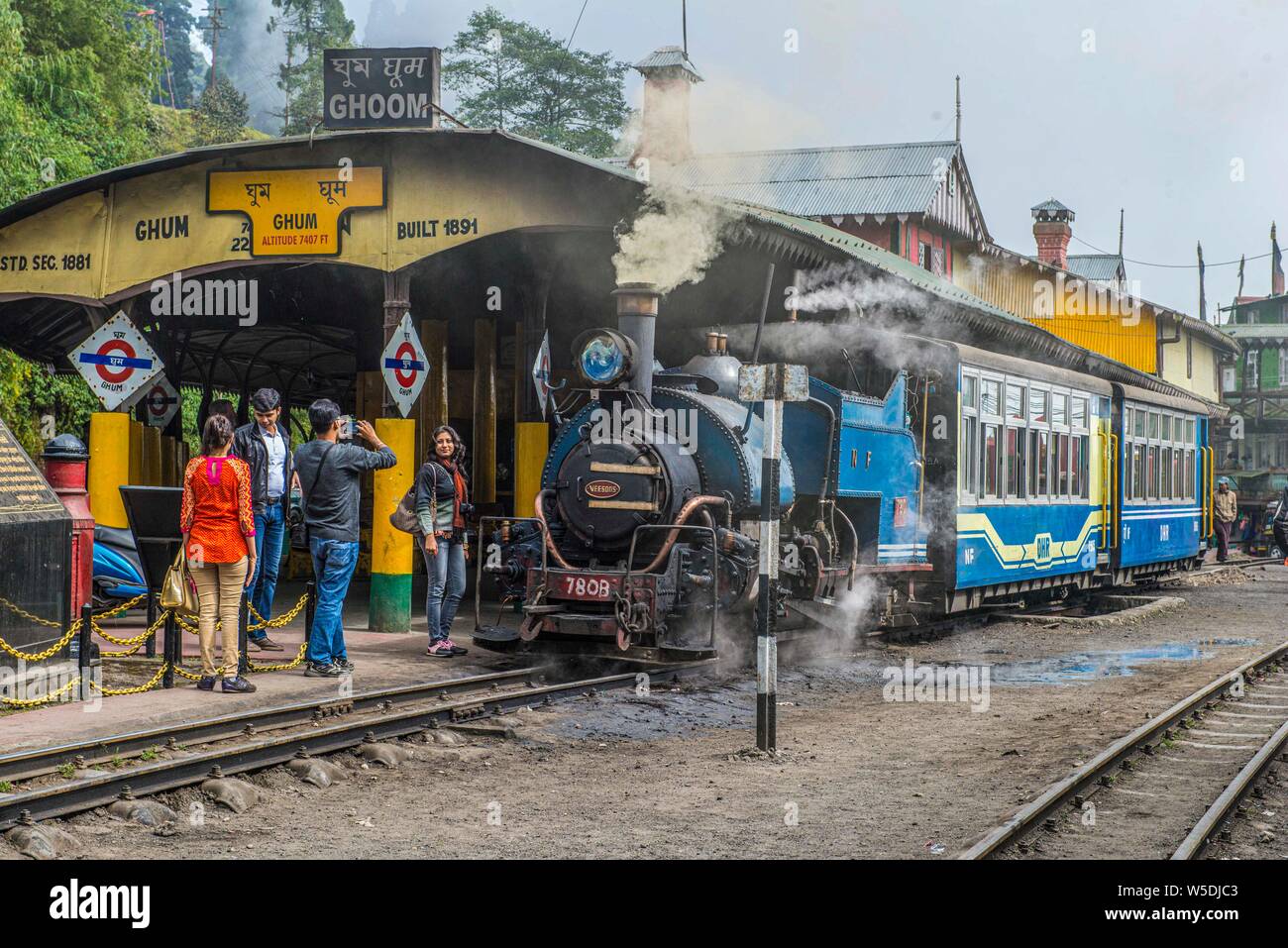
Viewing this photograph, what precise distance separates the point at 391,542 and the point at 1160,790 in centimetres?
756

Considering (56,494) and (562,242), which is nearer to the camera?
(56,494)

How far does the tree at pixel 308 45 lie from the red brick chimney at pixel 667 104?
128ft

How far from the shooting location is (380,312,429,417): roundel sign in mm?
12461

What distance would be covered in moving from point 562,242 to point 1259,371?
47.0 metres

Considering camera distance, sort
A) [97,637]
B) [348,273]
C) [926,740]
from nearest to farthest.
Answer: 1. [926,740]
2. [97,637]
3. [348,273]

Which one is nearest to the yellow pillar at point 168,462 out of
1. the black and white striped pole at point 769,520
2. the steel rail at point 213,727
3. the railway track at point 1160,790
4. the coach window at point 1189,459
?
the steel rail at point 213,727

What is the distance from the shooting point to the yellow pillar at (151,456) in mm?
17438

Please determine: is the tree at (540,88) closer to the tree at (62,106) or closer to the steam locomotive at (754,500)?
the tree at (62,106)

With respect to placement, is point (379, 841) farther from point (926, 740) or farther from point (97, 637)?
point (97, 637)

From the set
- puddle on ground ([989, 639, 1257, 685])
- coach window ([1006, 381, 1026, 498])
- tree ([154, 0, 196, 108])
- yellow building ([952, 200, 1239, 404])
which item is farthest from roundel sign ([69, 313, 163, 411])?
tree ([154, 0, 196, 108])

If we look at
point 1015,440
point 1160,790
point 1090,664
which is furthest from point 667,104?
point 1160,790

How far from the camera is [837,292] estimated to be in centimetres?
1389

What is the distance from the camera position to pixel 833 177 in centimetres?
3572
